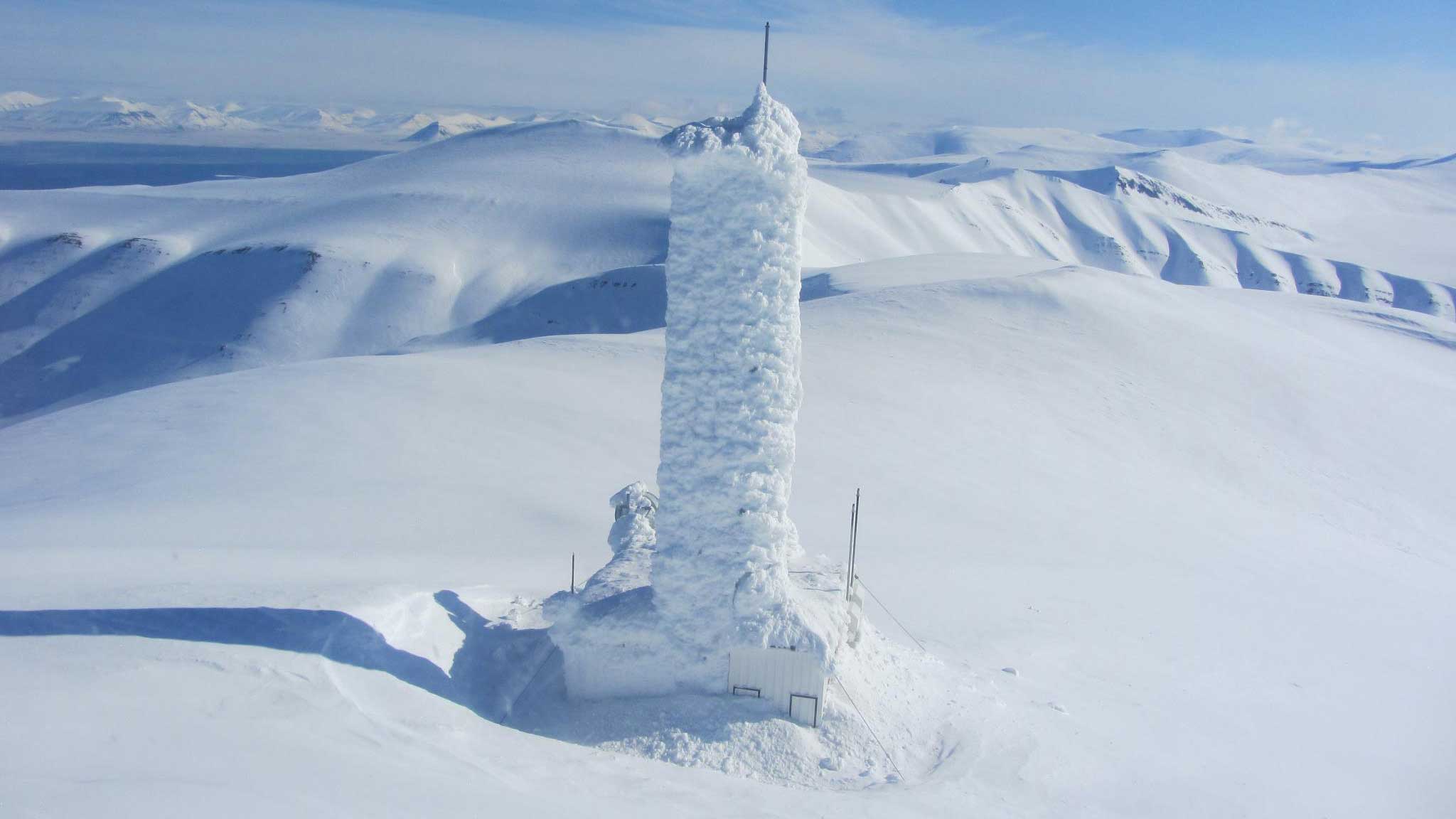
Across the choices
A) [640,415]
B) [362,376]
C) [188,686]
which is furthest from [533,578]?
[362,376]

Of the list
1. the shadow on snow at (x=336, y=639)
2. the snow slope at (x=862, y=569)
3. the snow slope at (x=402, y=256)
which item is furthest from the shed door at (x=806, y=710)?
the snow slope at (x=402, y=256)

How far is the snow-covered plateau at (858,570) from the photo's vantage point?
7.91m

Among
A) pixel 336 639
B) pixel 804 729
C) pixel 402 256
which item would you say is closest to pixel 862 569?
pixel 804 729

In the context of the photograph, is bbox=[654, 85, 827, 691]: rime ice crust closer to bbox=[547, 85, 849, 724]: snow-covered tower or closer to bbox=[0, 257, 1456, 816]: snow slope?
bbox=[547, 85, 849, 724]: snow-covered tower

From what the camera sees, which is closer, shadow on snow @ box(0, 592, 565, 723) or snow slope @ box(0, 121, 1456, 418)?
shadow on snow @ box(0, 592, 565, 723)

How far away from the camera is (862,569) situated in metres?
14.6

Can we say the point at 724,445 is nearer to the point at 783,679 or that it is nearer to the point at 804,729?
the point at 783,679

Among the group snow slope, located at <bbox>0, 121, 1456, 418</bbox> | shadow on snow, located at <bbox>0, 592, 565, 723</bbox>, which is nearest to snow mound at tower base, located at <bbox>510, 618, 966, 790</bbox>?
shadow on snow, located at <bbox>0, 592, 565, 723</bbox>

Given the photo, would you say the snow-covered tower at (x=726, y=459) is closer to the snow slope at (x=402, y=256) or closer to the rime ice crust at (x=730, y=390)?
the rime ice crust at (x=730, y=390)

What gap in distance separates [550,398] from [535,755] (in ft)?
43.4

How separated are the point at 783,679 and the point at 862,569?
4838mm

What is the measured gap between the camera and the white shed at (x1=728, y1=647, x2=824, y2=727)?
9867mm

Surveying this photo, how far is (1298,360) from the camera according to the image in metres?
31.1

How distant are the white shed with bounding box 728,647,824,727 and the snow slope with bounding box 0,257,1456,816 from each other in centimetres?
40
